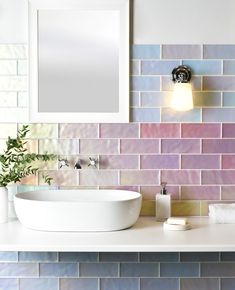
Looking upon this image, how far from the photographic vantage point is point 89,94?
2170 mm

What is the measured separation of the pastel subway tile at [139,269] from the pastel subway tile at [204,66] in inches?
37.8

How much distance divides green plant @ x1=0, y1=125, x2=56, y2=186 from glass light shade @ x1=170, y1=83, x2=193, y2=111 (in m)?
0.65

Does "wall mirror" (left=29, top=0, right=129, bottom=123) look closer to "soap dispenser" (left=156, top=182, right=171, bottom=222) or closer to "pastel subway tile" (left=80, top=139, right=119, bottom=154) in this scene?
"pastel subway tile" (left=80, top=139, right=119, bottom=154)

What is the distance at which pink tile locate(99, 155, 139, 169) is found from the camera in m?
2.19

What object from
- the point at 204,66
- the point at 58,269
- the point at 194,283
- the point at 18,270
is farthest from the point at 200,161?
the point at 18,270

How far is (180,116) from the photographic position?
2184mm

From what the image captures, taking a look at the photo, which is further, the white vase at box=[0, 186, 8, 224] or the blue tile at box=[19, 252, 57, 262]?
the blue tile at box=[19, 252, 57, 262]

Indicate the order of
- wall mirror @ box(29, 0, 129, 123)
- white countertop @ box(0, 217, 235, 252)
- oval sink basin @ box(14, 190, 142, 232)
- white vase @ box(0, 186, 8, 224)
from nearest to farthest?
1. white countertop @ box(0, 217, 235, 252)
2. oval sink basin @ box(14, 190, 142, 232)
3. white vase @ box(0, 186, 8, 224)
4. wall mirror @ box(29, 0, 129, 123)

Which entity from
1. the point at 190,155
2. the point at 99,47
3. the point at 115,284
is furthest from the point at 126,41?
the point at 115,284

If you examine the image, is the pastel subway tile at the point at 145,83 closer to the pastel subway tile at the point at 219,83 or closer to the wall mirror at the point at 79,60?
the wall mirror at the point at 79,60

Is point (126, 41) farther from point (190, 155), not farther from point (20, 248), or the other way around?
point (20, 248)

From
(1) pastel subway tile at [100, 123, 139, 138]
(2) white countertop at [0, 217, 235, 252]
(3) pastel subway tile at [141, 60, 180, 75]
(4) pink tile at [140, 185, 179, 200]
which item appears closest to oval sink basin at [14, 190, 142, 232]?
(2) white countertop at [0, 217, 235, 252]

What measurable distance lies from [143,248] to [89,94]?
828mm

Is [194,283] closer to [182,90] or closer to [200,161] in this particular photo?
[200,161]
